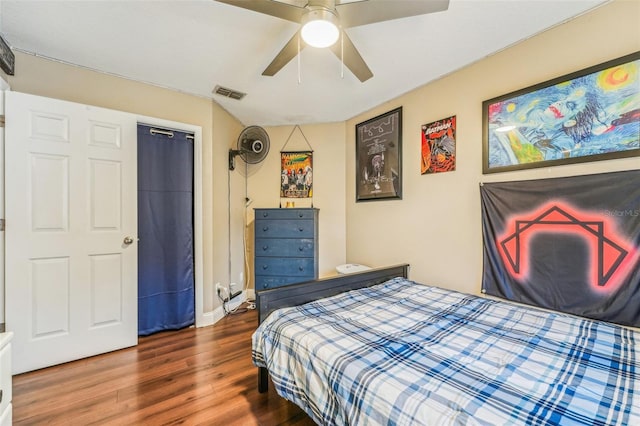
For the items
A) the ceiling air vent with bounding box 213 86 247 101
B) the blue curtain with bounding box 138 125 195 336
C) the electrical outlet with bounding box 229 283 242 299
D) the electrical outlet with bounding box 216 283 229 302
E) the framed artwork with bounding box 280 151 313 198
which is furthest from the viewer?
the framed artwork with bounding box 280 151 313 198

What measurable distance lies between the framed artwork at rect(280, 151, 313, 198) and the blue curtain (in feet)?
4.06

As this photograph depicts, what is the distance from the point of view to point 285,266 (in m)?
3.21

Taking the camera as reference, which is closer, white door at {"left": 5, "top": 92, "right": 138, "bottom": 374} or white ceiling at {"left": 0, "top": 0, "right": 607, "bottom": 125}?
white ceiling at {"left": 0, "top": 0, "right": 607, "bottom": 125}

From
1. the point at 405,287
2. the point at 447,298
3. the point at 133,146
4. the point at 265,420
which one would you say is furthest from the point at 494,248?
the point at 133,146

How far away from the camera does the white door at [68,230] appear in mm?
1952

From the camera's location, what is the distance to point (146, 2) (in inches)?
63.8

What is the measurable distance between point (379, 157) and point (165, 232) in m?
2.45

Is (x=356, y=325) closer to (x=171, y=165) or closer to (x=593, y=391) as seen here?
(x=593, y=391)

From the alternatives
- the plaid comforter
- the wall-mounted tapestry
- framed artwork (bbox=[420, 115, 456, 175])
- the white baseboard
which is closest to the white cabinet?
the plaid comforter

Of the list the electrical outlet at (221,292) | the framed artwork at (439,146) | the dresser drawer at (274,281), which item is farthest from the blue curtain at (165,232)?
the framed artwork at (439,146)

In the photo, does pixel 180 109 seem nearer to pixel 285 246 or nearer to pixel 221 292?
pixel 285 246

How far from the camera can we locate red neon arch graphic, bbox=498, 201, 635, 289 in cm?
155

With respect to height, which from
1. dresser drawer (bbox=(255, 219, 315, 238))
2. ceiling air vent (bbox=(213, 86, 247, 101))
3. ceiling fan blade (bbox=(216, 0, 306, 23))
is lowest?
dresser drawer (bbox=(255, 219, 315, 238))

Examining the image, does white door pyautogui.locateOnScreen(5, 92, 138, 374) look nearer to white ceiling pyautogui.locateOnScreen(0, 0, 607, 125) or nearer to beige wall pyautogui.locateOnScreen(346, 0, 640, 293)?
white ceiling pyautogui.locateOnScreen(0, 0, 607, 125)
